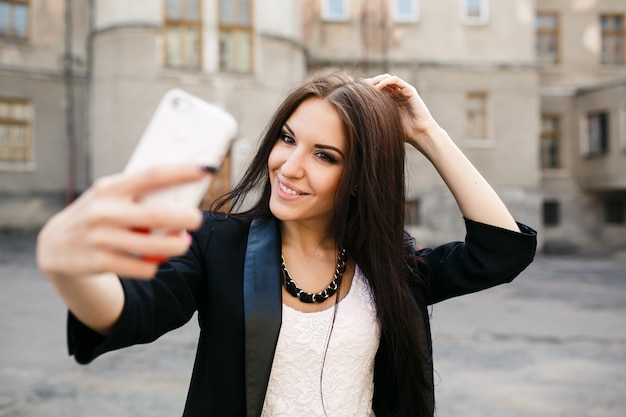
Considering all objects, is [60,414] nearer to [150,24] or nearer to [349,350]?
[349,350]

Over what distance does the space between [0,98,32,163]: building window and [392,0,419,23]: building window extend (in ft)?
38.0

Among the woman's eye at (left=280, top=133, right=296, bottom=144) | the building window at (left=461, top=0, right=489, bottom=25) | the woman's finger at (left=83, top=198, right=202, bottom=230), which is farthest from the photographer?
the building window at (left=461, top=0, right=489, bottom=25)

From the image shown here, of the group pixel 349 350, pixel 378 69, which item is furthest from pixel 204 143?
pixel 378 69

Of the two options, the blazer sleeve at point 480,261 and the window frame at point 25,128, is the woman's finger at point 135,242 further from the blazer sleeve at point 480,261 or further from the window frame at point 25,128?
the window frame at point 25,128

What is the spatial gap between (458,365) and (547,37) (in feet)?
62.9

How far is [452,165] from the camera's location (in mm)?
1975

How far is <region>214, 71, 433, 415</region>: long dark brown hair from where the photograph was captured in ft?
5.94

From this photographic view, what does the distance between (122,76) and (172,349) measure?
10748 mm

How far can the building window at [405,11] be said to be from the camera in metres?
18.3

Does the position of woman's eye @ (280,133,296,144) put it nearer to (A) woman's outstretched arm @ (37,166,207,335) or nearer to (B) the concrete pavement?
(A) woman's outstretched arm @ (37,166,207,335)

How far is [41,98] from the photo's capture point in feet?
56.6

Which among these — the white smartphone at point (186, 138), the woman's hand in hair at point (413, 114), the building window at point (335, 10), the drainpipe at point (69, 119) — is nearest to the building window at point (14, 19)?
the drainpipe at point (69, 119)

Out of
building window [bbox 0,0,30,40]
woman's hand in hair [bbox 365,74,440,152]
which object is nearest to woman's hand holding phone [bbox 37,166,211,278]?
woman's hand in hair [bbox 365,74,440,152]

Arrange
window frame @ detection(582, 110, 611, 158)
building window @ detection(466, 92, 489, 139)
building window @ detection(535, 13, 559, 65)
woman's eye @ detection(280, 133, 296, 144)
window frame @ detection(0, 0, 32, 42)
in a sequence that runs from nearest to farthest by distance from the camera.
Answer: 1. woman's eye @ detection(280, 133, 296, 144)
2. window frame @ detection(0, 0, 32, 42)
3. building window @ detection(466, 92, 489, 139)
4. window frame @ detection(582, 110, 611, 158)
5. building window @ detection(535, 13, 559, 65)
